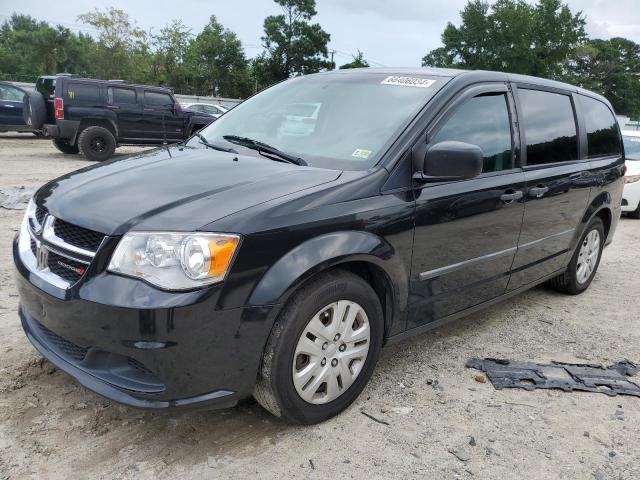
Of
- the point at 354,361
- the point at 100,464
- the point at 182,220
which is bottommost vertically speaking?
the point at 100,464

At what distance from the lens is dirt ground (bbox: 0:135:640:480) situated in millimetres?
2359

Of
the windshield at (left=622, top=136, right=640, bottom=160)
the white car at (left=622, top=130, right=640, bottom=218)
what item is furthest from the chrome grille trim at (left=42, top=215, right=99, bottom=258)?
the windshield at (left=622, top=136, right=640, bottom=160)

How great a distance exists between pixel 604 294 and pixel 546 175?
192 cm

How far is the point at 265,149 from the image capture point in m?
3.07

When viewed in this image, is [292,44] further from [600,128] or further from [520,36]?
[600,128]

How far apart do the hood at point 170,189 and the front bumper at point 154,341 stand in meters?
0.28

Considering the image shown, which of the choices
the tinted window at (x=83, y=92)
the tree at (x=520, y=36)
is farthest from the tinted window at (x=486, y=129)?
the tree at (x=520, y=36)

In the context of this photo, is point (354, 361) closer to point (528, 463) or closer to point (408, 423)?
point (408, 423)

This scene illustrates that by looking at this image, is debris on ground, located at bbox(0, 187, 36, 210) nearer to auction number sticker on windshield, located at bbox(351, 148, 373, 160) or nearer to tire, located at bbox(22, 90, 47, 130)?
tire, located at bbox(22, 90, 47, 130)

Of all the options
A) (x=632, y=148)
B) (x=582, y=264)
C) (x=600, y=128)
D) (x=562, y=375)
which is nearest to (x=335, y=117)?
(x=562, y=375)

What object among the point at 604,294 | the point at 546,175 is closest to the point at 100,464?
the point at 546,175

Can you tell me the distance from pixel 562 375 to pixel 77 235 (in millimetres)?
2872

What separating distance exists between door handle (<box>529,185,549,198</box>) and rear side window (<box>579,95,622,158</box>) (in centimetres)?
106

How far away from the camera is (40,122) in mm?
12688
